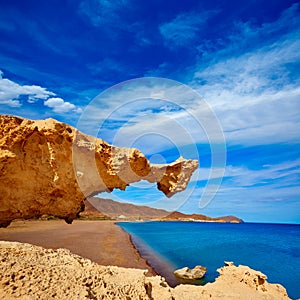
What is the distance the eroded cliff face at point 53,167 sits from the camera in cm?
688

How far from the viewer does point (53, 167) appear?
23.4 feet

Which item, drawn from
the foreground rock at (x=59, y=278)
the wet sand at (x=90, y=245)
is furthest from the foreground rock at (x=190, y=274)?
the foreground rock at (x=59, y=278)

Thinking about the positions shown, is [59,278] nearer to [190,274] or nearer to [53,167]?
[53,167]

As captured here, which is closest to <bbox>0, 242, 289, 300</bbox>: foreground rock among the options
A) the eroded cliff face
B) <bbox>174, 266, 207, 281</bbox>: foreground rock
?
the eroded cliff face

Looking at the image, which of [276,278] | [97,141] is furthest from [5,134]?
[276,278]

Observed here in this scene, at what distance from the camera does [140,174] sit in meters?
8.26

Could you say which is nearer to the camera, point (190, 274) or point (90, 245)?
point (190, 274)

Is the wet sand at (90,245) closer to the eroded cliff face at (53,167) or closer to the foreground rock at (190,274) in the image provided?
the foreground rock at (190,274)

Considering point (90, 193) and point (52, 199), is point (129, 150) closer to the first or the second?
point (90, 193)

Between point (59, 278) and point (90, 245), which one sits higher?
point (59, 278)

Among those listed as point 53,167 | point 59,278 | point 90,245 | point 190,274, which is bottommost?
point 90,245

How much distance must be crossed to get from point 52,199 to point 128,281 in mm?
3707

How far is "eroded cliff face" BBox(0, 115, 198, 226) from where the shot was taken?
6.88m

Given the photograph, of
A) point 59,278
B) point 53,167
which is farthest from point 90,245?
point 59,278
